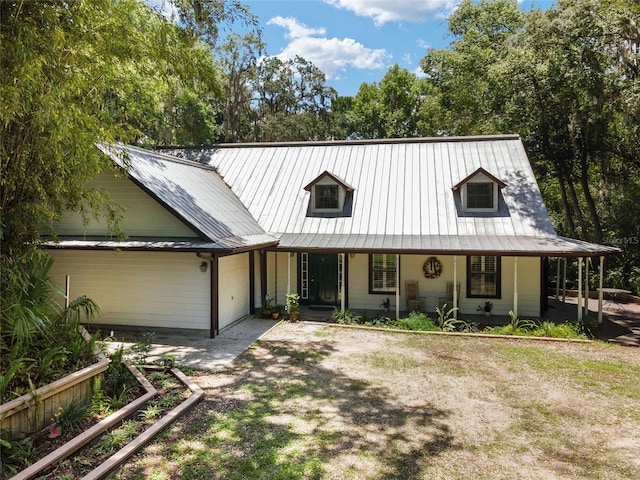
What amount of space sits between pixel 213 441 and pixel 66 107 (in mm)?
4650

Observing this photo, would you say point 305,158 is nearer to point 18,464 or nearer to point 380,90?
point 18,464

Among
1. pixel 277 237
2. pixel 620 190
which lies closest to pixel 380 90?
pixel 620 190

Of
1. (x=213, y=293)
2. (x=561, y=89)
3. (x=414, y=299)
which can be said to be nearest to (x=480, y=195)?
(x=414, y=299)

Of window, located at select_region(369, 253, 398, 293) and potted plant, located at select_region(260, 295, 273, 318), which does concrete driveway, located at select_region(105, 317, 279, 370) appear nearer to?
potted plant, located at select_region(260, 295, 273, 318)

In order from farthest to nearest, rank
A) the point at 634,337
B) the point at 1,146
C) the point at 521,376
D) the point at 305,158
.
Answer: the point at 305,158 → the point at 634,337 → the point at 521,376 → the point at 1,146

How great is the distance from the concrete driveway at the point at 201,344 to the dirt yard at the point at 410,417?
50cm

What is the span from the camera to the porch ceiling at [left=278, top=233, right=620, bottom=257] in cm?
1060

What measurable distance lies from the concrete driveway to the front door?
2.41m

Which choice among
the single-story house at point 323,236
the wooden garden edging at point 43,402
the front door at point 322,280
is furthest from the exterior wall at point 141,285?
the wooden garden edging at point 43,402

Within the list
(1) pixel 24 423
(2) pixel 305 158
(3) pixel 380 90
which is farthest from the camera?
(3) pixel 380 90

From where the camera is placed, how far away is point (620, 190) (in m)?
19.6

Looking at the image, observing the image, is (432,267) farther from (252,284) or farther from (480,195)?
(252,284)

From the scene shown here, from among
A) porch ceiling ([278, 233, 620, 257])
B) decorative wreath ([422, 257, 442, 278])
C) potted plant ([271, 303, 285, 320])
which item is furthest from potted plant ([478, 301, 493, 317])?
potted plant ([271, 303, 285, 320])

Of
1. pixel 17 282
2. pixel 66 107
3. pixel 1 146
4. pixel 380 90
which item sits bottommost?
pixel 17 282
